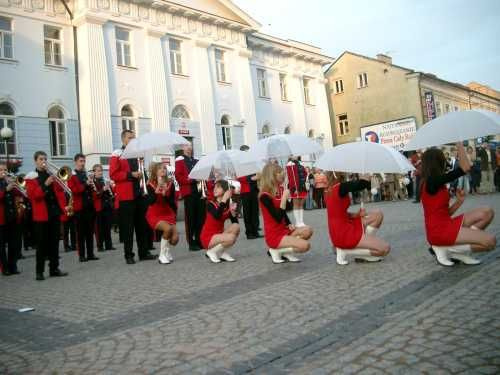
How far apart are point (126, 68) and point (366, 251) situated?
2191 cm

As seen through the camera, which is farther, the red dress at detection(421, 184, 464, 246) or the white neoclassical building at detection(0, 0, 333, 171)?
the white neoclassical building at detection(0, 0, 333, 171)

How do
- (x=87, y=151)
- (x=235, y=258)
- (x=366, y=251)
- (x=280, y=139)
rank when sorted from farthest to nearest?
1. (x=87, y=151)
2. (x=280, y=139)
3. (x=235, y=258)
4. (x=366, y=251)

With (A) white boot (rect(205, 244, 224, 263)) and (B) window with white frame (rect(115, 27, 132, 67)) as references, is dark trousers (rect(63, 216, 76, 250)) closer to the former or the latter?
(A) white boot (rect(205, 244, 224, 263))

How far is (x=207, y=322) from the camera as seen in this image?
14.6 feet

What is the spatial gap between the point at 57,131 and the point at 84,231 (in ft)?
47.5

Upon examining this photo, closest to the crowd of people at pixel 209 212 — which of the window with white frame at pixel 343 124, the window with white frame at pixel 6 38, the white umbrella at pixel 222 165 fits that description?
the white umbrella at pixel 222 165

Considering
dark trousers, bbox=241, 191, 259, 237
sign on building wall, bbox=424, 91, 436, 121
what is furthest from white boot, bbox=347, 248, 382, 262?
sign on building wall, bbox=424, 91, 436, 121

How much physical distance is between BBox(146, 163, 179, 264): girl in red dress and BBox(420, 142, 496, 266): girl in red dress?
452 cm

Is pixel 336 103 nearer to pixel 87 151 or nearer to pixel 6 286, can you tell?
pixel 87 151

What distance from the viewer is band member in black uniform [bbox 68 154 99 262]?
1065cm

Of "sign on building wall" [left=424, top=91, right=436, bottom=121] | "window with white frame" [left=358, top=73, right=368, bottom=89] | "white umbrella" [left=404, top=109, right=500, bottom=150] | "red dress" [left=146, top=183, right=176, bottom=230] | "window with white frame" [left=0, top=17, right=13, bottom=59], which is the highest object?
"window with white frame" [left=358, top=73, right=368, bottom=89]

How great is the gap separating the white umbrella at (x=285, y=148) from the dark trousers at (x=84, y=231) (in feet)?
13.5

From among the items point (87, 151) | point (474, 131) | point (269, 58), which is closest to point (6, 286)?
point (474, 131)

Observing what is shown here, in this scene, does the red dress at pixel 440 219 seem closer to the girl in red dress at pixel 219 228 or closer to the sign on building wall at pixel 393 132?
the girl in red dress at pixel 219 228
